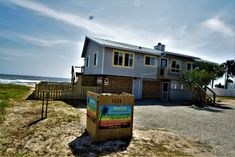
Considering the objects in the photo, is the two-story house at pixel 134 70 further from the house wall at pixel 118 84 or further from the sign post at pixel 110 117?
the sign post at pixel 110 117

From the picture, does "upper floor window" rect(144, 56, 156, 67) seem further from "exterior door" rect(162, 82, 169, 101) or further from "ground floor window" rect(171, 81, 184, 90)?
"ground floor window" rect(171, 81, 184, 90)

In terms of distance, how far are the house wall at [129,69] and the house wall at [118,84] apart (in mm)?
481

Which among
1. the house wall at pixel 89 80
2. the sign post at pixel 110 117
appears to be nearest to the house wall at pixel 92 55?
the house wall at pixel 89 80

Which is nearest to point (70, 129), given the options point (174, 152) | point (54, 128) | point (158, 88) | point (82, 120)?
point (54, 128)

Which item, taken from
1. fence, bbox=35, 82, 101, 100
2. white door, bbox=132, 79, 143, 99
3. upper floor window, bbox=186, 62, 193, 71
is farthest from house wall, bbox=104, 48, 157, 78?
upper floor window, bbox=186, 62, 193, 71

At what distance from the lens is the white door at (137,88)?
20.0m

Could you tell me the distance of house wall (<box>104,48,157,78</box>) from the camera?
18.0 meters

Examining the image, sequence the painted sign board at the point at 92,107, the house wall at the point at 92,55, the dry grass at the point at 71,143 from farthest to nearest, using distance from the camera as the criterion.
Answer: the house wall at the point at 92,55, the painted sign board at the point at 92,107, the dry grass at the point at 71,143

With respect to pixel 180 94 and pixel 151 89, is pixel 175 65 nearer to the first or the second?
pixel 180 94

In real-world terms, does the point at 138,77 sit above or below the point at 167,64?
below

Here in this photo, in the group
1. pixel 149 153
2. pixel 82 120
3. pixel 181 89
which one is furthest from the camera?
pixel 181 89

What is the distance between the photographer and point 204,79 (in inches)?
801

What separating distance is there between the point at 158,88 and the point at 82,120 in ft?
47.0

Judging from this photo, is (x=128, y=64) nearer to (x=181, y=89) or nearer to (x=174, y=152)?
(x=181, y=89)
